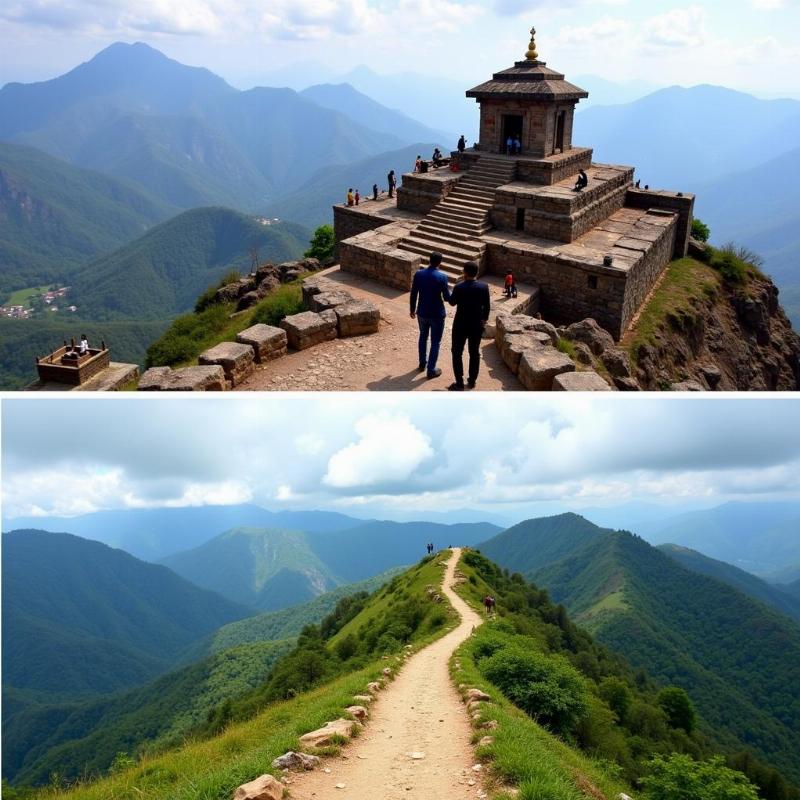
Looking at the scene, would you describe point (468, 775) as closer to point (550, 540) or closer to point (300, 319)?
point (300, 319)

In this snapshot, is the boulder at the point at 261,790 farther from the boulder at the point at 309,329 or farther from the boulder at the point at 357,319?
the boulder at the point at 357,319

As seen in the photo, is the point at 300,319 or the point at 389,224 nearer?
the point at 300,319

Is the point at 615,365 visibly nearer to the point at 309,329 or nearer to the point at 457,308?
the point at 309,329

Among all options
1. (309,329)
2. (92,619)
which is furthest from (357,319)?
(92,619)

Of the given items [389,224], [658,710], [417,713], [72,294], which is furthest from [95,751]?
[72,294]

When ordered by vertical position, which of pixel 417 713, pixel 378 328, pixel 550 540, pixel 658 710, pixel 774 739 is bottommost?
pixel 550 540

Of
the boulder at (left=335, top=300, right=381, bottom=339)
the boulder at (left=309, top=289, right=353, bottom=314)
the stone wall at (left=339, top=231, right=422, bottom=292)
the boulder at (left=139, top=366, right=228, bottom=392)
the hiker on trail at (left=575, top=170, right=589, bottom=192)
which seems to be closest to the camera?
the boulder at (left=139, top=366, right=228, bottom=392)

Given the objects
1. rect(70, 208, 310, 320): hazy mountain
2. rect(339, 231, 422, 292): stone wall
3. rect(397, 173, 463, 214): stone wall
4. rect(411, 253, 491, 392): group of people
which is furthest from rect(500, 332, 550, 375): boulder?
rect(70, 208, 310, 320): hazy mountain

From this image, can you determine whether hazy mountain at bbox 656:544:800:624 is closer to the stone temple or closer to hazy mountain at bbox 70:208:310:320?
the stone temple
